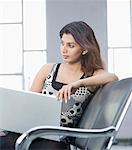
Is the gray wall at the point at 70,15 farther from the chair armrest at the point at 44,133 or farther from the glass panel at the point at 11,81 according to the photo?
the chair armrest at the point at 44,133

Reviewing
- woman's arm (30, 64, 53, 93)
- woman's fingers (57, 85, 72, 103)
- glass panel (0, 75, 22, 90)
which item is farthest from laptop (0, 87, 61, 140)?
glass panel (0, 75, 22, 90)

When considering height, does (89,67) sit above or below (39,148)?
above

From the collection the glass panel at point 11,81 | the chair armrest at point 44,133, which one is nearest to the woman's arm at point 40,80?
the chair armrest at point 44,133

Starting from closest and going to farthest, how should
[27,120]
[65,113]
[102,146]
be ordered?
[102,146] → [27,120] → [65,113]

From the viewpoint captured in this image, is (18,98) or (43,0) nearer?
(18,98)

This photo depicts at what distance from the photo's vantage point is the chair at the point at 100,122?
1.01 m

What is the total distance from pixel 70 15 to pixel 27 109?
96.6 inches

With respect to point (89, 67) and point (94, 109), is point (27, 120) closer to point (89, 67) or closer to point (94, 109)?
point (94, 109)

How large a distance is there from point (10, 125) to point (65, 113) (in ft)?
0.75

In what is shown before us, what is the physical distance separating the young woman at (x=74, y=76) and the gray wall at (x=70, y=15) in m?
2.03

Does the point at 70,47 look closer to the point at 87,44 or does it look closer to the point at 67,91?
the point at 87,44

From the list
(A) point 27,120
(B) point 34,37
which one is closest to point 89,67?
(A) point 27,120

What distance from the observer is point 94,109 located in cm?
129

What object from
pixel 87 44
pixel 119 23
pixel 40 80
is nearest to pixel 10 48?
pixel 119 23
